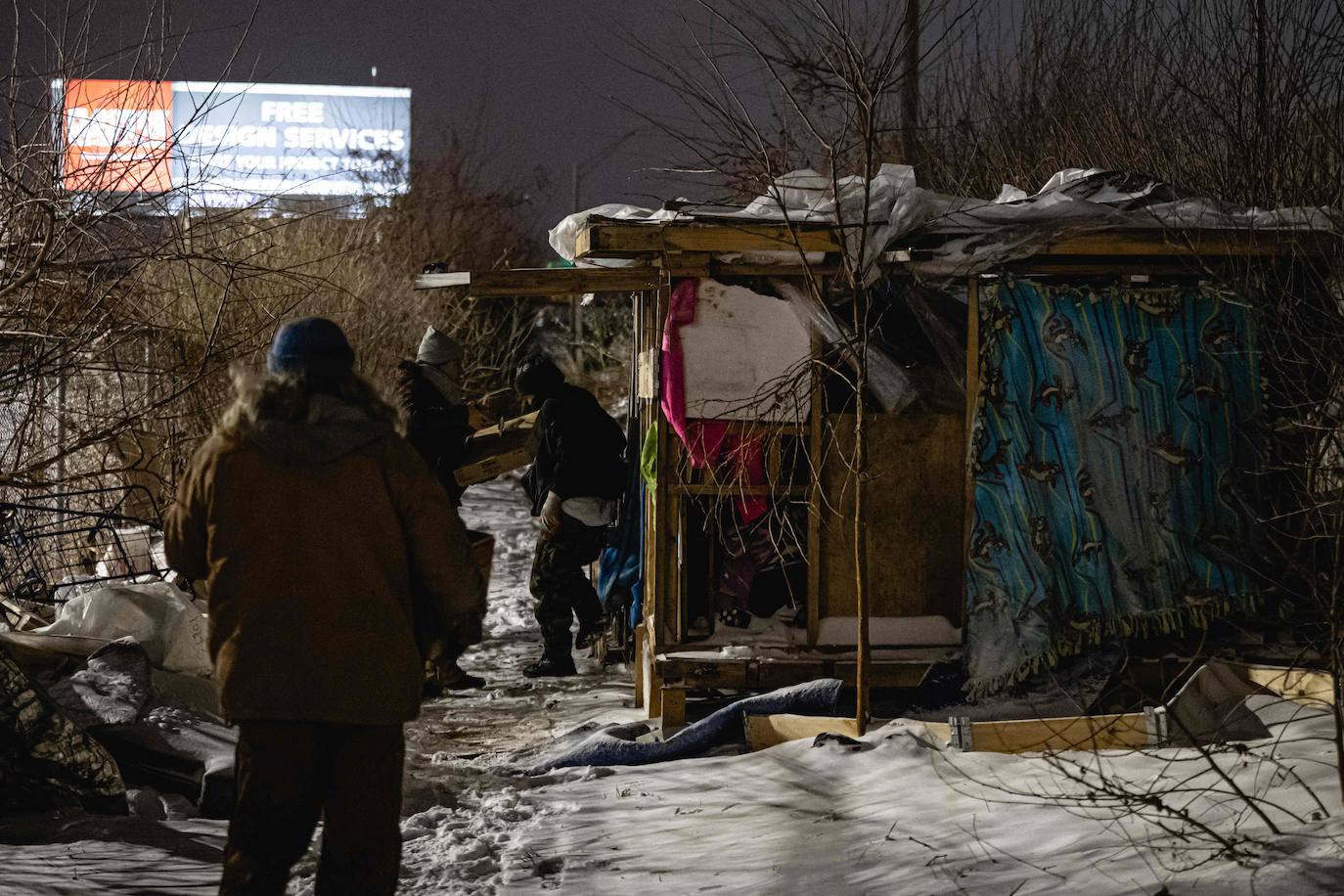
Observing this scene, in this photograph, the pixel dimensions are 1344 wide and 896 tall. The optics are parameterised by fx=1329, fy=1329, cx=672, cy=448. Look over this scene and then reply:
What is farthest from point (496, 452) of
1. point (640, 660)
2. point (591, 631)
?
point (640, 660)

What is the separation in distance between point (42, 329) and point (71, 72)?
131 cm

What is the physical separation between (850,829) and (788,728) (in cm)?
148

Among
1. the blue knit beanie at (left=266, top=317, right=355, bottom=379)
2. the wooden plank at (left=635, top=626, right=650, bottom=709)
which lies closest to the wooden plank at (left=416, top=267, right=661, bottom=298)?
the wooden plank at (left=635, top=626, right=650, bottom=709)

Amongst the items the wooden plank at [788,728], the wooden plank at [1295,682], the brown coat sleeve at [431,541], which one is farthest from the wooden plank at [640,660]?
the brown coat sleeve at [431,541]

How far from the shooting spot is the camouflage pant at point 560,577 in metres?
9.20

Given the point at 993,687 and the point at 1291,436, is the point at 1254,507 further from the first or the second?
the point at 993,687

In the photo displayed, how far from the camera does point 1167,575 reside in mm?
6922

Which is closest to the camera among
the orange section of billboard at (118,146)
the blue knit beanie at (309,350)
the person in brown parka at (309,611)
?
the person in brown parka at (309,611)

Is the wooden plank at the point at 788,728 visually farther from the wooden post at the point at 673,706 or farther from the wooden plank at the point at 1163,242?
the wooden plank at the point at 1163,242

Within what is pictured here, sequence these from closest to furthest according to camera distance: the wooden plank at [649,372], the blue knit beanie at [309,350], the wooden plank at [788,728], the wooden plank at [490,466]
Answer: the blue knit beanie at [309,350], the wooden plank at [788,728], the wooden plank at [649,372], the wooden plank at [490,466]

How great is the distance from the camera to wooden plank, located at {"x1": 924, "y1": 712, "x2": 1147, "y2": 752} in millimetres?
5574

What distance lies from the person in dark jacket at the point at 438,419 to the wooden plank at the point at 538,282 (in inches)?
28.8

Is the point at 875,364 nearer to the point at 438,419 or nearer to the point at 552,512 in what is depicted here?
the point at 552,512

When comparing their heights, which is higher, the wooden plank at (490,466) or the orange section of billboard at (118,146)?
the orange section of billboard at (118,146)
